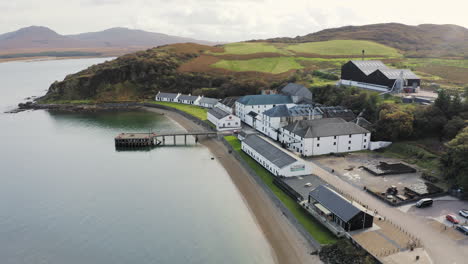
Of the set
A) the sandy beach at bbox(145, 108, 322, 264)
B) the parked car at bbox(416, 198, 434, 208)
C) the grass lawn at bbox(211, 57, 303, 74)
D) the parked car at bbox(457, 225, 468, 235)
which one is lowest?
the sandy beach at bbox(145, 108, 322, 264)

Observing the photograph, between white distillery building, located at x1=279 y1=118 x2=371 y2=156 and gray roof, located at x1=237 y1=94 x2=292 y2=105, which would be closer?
white distillery building, located at x1=279 y1=118 x2=371 y2=156

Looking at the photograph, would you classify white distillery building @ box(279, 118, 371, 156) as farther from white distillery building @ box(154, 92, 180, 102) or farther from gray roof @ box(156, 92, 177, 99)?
gray roof @ box(156, 92, 177, 99)

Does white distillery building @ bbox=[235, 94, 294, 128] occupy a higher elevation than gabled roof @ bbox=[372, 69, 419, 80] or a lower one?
lower

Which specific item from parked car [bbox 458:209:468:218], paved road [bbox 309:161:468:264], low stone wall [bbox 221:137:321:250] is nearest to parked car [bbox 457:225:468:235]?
paved road [bbox 309:161:468:264]

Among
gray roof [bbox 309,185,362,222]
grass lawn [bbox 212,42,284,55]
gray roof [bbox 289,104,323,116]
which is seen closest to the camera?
gray roof [bbox 309,185,362,222]

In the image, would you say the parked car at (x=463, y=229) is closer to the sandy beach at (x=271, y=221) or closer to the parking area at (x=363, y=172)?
the parking area at (x=363, y=172)

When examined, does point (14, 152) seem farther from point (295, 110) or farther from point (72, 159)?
point (295, 110)

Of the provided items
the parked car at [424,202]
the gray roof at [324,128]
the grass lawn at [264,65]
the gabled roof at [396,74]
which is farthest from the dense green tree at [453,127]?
the grass lawn at [264,65]
